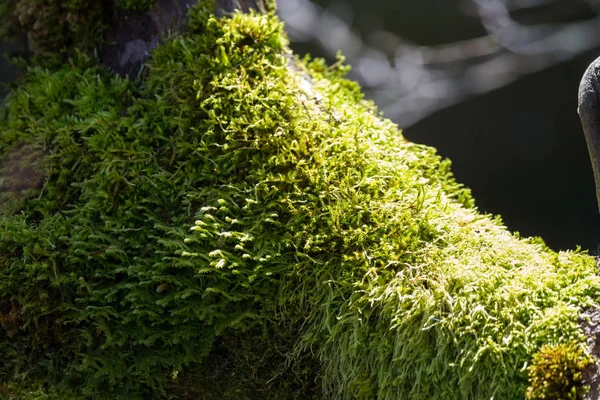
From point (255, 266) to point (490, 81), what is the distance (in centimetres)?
538

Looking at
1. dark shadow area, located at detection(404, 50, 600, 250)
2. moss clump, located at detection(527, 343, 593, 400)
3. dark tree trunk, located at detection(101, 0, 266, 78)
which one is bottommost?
moss clump, located at detection(527, 343, 593, 400)

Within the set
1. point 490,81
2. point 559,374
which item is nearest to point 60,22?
point 559,374

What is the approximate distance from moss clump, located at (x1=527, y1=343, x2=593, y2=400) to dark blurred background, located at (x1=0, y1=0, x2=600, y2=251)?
461cm

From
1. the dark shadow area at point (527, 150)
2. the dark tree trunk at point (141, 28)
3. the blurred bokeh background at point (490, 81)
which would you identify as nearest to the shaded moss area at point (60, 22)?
the dark tree trunk at point (141, 28)

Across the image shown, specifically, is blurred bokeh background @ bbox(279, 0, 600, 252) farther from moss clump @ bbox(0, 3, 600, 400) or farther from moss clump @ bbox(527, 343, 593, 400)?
moss clump @ bbox(527, 343, 593, 400)

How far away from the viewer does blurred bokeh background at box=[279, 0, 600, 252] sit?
6035 millimetres

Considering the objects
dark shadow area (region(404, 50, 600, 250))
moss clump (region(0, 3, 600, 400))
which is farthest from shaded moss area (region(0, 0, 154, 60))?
dark shadow area (region(404, 50, 600, 250))

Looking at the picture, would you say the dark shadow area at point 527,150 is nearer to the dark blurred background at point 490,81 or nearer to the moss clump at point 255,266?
the dark blurred background at point 490,81

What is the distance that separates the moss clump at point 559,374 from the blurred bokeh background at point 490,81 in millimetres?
4667

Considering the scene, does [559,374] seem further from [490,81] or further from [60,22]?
[490,81]

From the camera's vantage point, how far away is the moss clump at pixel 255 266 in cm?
158

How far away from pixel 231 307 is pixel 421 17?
20.0ft

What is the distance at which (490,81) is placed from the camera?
6438 millimetres

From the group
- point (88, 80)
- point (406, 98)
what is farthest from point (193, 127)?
point (406, 98)
